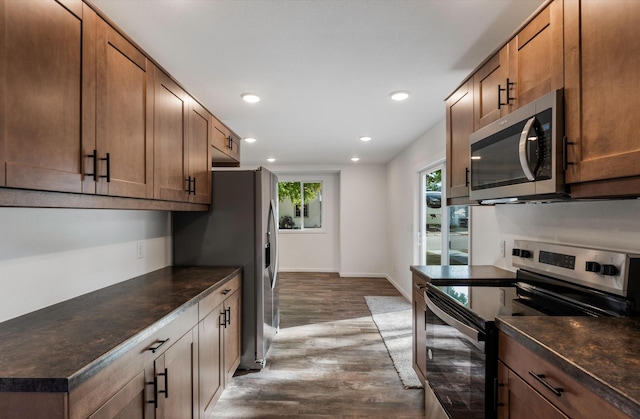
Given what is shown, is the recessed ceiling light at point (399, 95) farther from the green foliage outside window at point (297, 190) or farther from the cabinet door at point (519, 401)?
the green foliage outside window at point (297, 190)

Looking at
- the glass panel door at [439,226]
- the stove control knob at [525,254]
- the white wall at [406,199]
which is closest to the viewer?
the stove control knob at [525,254]

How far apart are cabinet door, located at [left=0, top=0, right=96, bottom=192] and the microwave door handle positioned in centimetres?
185

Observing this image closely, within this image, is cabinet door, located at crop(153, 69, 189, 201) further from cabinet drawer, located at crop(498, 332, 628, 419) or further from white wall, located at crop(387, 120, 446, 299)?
white wall, located at crop(387, 120, 446, 299)


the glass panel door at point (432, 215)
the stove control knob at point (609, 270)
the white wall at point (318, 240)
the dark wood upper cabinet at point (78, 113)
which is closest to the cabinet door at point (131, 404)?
the dark wood upper cabinet at point (78, 113)

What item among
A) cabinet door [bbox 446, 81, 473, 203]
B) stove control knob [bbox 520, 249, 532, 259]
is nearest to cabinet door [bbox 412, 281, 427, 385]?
stove control knob [bbox 520, 249, 532, 259]

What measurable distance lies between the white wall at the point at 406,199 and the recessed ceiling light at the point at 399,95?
99 cm

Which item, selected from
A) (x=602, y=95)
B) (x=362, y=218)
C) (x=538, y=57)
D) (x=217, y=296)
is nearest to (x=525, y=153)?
(x=602, y=95)

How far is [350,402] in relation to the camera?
7.73 feet

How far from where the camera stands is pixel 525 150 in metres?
1.40

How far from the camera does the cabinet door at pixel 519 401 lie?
102cm

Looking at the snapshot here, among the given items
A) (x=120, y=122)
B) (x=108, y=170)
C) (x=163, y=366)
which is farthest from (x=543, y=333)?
(x=120, y=122)

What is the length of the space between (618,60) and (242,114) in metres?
2.91

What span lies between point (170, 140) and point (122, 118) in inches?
21.2

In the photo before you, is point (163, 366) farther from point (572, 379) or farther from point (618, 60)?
point (618, 60)
